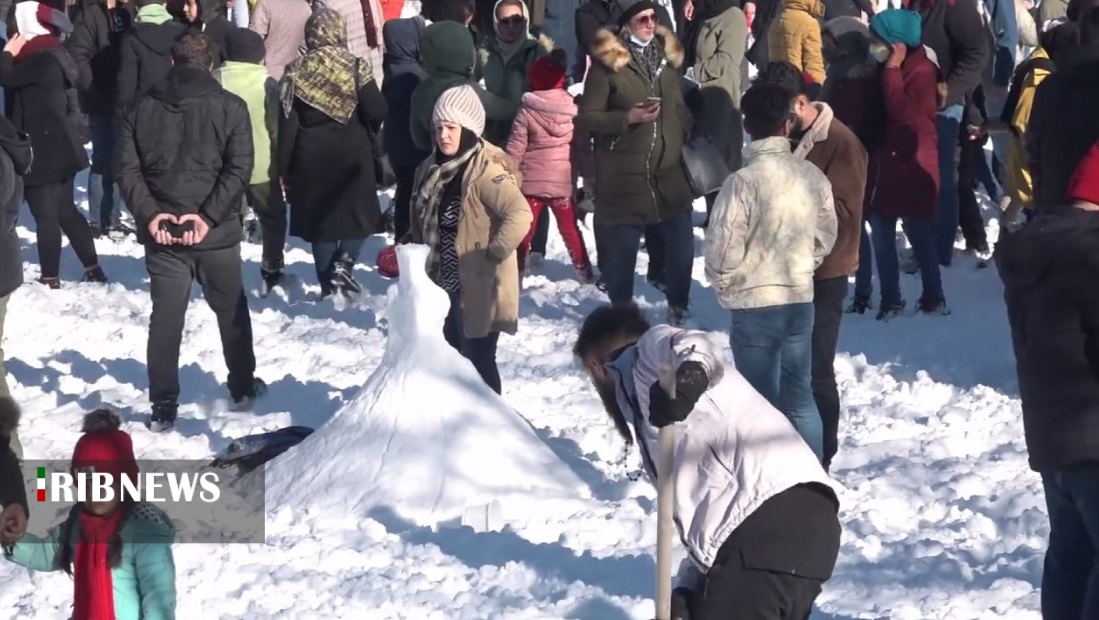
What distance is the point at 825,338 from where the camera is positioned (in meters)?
6.84

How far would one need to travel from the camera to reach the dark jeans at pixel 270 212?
1054cm

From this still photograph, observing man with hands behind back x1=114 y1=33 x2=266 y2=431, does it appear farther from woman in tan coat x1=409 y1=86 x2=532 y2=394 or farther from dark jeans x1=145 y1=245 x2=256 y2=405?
woman in tan coat x1=409 y1=86 x2=532 y2=394

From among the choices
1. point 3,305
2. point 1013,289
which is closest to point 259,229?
point 3,305

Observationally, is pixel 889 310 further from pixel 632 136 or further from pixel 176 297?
pixel 176 297

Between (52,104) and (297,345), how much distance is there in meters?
2.40

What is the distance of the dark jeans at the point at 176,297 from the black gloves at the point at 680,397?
4.45m

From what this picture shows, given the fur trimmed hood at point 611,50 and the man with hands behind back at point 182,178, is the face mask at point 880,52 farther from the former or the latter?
the man with hands behind back at point 182,178

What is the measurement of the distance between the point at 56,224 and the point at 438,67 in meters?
2.69

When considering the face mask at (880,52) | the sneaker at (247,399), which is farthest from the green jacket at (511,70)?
the sneaker at (247,399)

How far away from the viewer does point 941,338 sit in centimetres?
946

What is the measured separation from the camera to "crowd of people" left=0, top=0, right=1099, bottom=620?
4398mm

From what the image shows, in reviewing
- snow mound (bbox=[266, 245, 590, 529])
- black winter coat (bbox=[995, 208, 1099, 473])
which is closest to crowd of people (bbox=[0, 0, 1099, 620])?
black winter coat (bbox=[995, 208, 1099, 473])

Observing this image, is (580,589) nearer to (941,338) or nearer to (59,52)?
(941,338)

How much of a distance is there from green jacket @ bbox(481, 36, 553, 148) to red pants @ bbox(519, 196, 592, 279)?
1.71 feet
